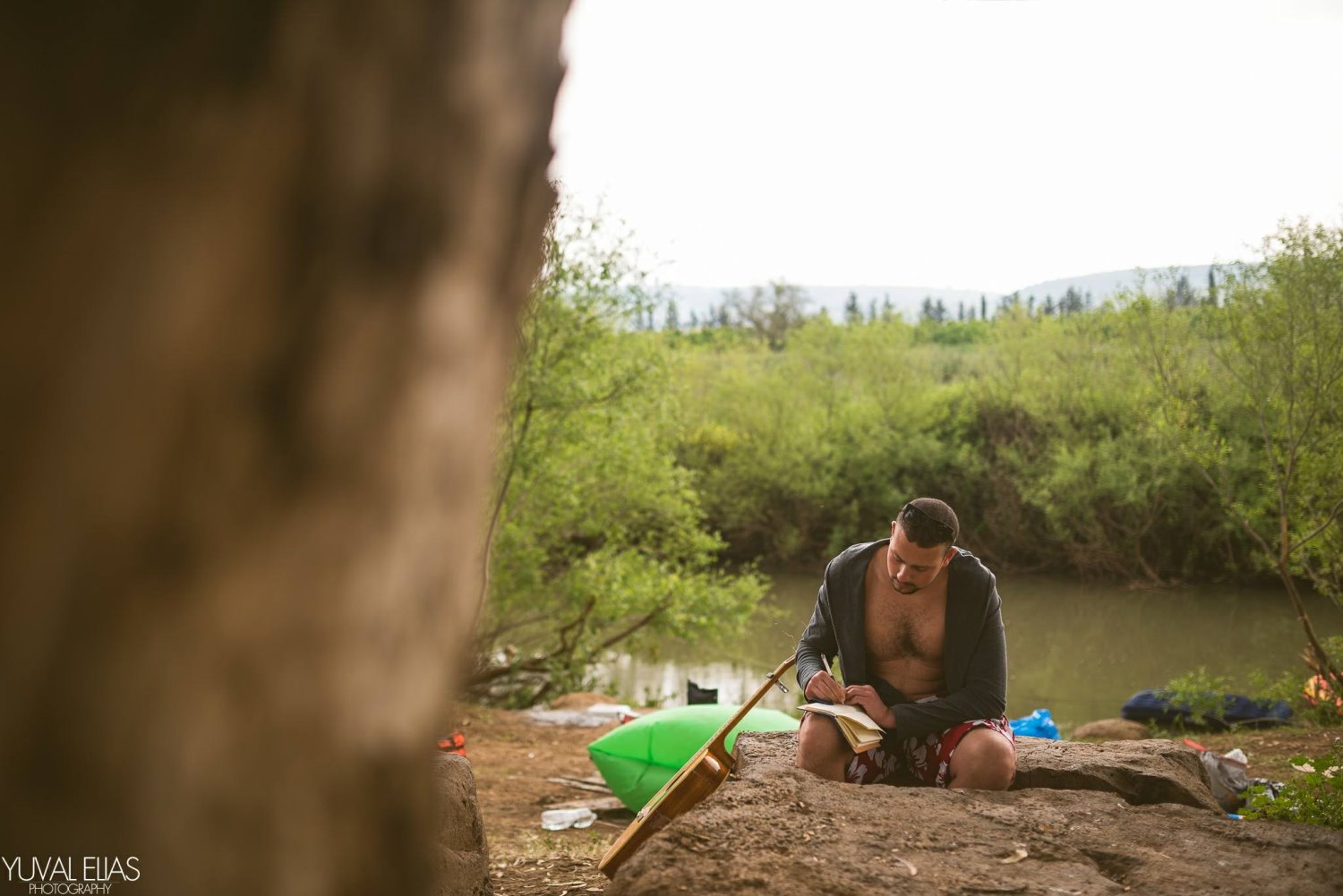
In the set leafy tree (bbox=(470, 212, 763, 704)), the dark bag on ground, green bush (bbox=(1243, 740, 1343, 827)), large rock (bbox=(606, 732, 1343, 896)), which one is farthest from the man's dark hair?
the dark bag on ground

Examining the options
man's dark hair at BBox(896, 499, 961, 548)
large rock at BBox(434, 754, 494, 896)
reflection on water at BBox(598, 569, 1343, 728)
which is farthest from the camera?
reflection on water at BBox(598, 569, 1343, 728)

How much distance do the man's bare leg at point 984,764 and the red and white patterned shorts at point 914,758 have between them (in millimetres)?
63

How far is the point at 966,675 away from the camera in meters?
4.78

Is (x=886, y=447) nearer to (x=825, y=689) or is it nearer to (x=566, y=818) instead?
(x=566, y=818)

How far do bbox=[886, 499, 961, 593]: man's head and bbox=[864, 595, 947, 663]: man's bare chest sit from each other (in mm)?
179

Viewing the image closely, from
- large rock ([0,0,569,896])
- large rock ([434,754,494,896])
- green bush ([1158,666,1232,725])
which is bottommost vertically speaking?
green bush ([1158,666,1232,725])

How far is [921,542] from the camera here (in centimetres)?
464

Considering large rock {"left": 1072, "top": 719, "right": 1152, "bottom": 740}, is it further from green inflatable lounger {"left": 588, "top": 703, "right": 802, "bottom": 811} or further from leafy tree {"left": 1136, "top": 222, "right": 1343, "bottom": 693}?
green inflatable lounger {"left": 588, "top": 703, "right": 802, "bottom": 811}

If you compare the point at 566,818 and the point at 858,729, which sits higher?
the point at 858,729

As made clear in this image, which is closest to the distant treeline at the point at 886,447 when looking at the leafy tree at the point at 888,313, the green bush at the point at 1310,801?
the leafy tree at the point at 888,313

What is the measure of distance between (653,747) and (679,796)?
2739mm

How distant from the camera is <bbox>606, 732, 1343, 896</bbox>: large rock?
10.8 feet

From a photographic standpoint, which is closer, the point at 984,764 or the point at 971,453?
the point at 984,764

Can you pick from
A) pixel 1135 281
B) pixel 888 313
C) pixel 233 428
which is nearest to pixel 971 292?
pixel 888 313
